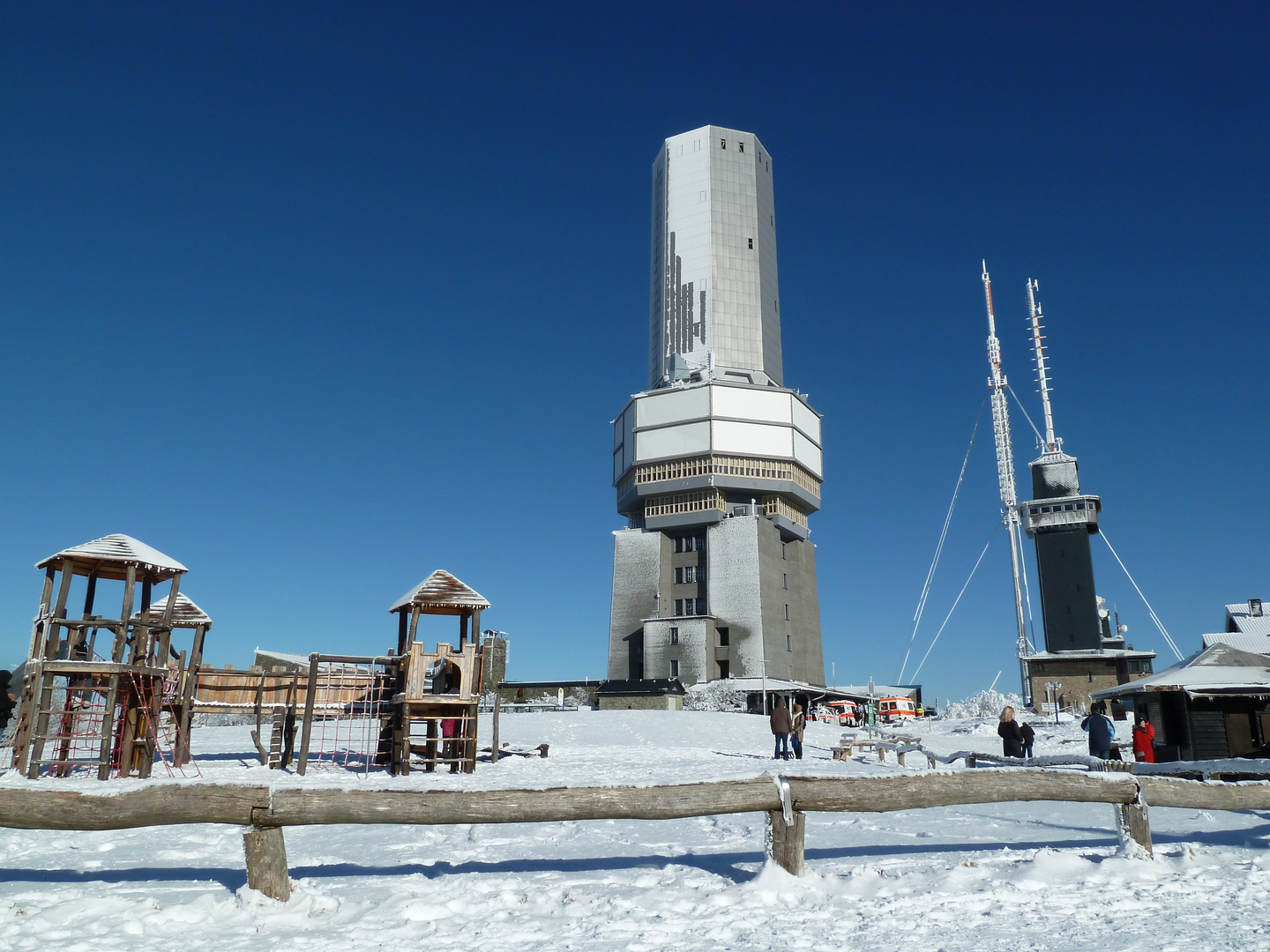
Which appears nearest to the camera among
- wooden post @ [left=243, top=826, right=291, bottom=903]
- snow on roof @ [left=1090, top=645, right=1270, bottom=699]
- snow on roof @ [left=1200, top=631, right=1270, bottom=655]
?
wooden post @ [left=243, top=826, right=291, bottom=903]

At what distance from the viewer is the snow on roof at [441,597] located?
2111 centimetres

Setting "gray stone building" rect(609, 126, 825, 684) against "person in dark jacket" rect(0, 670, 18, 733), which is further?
"gray stone building" rect(609, 126, 825, 684)

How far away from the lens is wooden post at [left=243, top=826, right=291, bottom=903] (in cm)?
689

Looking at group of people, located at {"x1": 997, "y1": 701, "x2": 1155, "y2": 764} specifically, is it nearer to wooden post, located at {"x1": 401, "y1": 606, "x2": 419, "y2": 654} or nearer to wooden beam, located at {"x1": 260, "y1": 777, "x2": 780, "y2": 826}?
wooden beam, located at {"x1": 260, "y1": 777, "x2": 780, "y2": 826}

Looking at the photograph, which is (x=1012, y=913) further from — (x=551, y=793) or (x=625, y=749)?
(x=625, y=749)


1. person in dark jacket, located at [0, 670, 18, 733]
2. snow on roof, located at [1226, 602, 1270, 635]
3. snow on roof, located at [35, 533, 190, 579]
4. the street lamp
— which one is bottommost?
person in dark jacket, located at [0, 670, 18, 733]

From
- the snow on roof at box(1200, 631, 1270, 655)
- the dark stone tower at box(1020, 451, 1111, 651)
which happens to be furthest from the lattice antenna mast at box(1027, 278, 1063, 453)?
the snow on roof at box(1200, 631, 1270, 655)

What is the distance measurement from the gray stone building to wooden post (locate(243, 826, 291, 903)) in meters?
58.6

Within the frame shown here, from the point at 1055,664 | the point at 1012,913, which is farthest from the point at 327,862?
the point at 1055,664

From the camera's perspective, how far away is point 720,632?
66.8 m

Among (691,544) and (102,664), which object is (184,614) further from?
(691,544)

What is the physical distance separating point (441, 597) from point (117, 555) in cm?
694

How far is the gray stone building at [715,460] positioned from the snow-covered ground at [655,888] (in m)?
54.9

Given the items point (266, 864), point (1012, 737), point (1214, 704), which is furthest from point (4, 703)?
point (1214, 704)
